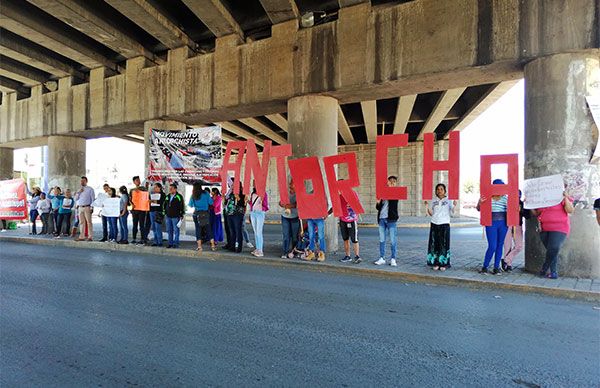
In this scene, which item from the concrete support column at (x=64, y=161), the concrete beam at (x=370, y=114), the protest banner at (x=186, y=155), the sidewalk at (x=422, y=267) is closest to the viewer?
the sidewalk at (x=422, y=267)

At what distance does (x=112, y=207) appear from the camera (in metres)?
11.1

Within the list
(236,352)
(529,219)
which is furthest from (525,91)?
(236,352)

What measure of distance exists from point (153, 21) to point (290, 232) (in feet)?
23.0

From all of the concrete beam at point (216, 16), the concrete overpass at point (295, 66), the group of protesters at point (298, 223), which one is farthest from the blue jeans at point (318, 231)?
the concrete beam at point (216, 16)

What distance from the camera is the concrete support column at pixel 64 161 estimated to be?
14.1m

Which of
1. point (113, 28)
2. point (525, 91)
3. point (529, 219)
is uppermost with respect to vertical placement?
point (113, 28)

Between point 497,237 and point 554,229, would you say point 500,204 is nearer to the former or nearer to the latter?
point 497,237

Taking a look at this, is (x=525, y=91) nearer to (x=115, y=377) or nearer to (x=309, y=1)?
(x=309, y=1)

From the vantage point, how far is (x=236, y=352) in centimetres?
342

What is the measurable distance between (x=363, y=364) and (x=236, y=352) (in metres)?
1.23

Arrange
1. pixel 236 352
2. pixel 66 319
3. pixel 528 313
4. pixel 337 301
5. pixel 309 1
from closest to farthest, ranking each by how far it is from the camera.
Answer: pixel 236 352 → pixel 66 319 → pixel 528 313 → pixel 337 301 → pixel 309 1

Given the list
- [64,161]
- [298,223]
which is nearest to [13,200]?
[64,161]

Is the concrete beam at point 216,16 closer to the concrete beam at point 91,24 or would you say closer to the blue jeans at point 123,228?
the concrete beam at point 91,24

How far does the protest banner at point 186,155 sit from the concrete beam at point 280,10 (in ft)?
12.1
